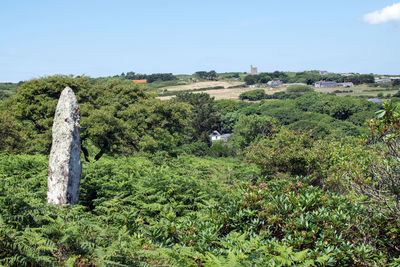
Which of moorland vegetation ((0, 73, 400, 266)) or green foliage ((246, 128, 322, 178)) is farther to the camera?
green foliage ((246, 128, 322, 178))

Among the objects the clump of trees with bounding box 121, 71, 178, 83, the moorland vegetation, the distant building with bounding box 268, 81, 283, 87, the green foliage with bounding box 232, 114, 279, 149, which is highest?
the clump of trees with bounding box 121, 71, 178, 83

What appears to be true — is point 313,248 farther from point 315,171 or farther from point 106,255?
point 315,171

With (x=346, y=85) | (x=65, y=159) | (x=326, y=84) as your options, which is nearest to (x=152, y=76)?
(x=326, y=84)

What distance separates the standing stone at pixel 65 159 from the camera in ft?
29.7

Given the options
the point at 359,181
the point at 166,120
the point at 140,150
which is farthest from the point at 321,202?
the point at 166,120

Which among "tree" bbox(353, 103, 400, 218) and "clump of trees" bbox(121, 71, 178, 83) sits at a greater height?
"clump of trees" bbox(121, 71, 178, 83)

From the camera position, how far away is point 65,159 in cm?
930

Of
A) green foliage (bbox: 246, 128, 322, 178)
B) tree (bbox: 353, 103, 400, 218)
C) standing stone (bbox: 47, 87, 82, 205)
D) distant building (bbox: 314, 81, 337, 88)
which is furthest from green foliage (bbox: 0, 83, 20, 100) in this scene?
distant building (bbox: 314, 81, 337, 88)

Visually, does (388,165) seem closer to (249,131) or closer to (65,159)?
(65,159)

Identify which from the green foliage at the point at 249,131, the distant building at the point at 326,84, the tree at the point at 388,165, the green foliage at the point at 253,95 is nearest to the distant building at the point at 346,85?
the distant building at the point at 326,84

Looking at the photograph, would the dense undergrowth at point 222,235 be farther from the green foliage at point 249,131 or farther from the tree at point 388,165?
the green foliage at point 249,131

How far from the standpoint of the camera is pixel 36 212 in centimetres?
606

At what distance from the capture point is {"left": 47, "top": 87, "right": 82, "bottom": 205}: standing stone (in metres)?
9.05

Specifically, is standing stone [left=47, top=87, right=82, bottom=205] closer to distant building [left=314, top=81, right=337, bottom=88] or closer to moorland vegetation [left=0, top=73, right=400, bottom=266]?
moorland vegetation [left=0, top=73, right=400, bottom=266]
